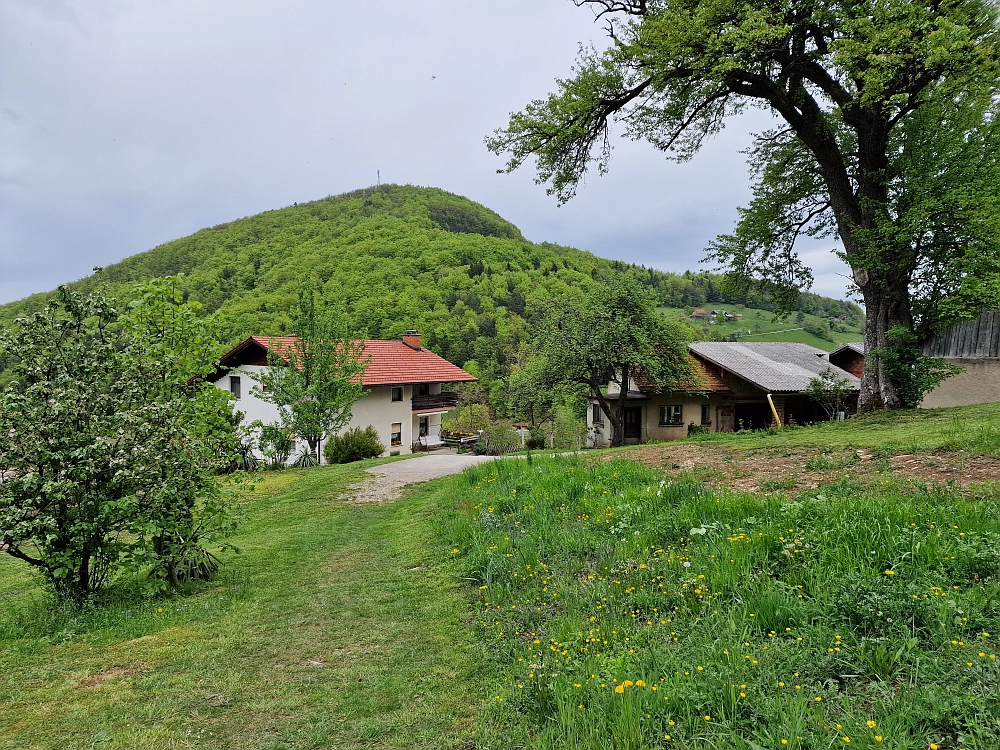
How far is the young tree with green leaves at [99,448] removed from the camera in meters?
5.55

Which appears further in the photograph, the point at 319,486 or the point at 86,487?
the point at 319,486

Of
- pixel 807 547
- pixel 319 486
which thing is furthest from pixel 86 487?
pixel 319 486

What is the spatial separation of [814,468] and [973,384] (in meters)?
16.6

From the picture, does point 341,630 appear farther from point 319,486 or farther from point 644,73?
point 644,73

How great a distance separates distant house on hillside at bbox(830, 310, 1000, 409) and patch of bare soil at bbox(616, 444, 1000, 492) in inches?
513

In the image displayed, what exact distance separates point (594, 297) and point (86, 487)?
24.3m

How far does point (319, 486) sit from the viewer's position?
607 inches

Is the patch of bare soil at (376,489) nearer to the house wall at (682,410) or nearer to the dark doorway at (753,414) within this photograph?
the house wall at (682,410)

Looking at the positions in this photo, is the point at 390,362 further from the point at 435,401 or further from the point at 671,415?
the point at 671,415

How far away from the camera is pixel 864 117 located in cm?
1422

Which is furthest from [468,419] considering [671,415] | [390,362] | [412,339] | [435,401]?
[671,415]

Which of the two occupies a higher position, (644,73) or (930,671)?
(644,73)

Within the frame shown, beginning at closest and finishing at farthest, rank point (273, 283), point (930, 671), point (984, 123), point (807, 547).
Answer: point (930, 671), point (807, 547), point (984, 123), point (273, 283)

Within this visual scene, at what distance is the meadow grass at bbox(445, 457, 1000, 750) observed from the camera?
2625 millimetres
